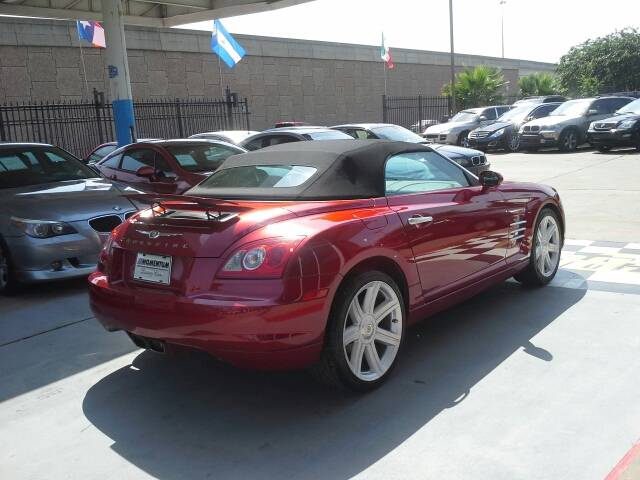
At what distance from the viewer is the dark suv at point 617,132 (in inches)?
736

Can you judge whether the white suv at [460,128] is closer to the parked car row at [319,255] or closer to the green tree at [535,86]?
the green tree at [535,86]

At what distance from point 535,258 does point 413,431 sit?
279 cm

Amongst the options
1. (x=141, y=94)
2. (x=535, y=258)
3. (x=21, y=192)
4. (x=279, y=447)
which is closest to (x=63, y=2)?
(x=141, y=94)

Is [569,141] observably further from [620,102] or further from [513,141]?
[620,102]

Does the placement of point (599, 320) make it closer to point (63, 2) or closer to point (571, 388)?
point (571, 388)

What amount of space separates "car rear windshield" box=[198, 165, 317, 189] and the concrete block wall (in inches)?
740

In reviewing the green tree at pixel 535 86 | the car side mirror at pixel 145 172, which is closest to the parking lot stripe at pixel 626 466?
the car side mirror at pixel 145 172

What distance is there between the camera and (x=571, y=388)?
12.3 ft

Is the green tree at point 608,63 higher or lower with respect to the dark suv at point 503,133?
higher

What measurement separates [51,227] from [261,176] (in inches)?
110

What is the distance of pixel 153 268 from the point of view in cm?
369

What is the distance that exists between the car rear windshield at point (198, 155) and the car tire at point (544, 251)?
4.76 metres

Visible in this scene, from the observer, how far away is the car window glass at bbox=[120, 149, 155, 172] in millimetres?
9141

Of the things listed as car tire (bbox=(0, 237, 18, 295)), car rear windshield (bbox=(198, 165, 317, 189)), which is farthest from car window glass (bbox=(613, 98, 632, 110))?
car tire (bbox=(0, 237, 18, 295))
